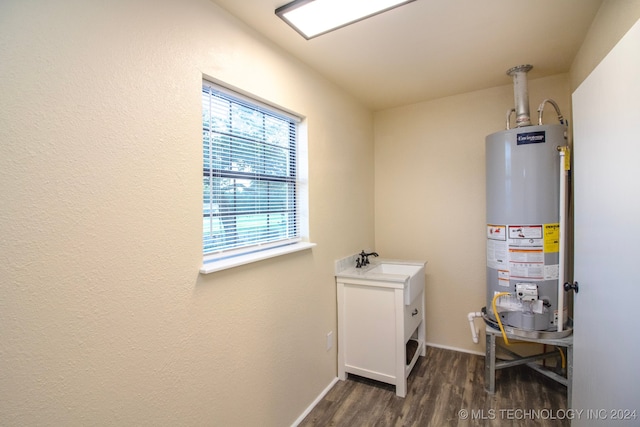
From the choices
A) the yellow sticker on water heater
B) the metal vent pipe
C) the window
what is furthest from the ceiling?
the yellow sticker on water heater

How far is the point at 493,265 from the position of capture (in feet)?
7.47

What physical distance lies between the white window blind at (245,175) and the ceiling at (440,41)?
1.54ft

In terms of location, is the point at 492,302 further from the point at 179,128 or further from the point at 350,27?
the point at 179,128

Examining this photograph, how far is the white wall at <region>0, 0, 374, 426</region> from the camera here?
2.88 ft

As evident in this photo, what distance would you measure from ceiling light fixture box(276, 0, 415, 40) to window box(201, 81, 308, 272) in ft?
1.64

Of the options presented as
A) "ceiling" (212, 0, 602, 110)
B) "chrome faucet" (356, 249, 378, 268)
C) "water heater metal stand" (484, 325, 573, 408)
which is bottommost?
"water heater metal stand" (484, 325, 573, 408)

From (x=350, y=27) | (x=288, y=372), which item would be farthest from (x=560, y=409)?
(x=350, y=27)

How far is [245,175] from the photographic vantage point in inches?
68.4

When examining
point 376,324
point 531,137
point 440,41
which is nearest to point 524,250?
point 531,137

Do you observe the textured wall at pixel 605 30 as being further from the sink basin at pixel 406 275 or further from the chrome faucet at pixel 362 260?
the chrome faucet at pixel 362 260

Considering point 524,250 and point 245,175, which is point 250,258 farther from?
point 524,250

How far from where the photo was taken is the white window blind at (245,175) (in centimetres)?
154

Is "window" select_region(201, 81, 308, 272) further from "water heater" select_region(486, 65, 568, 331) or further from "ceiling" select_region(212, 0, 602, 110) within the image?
"water heater" select_region(486, 65, 568, 331)

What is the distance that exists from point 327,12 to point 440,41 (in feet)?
2.70
